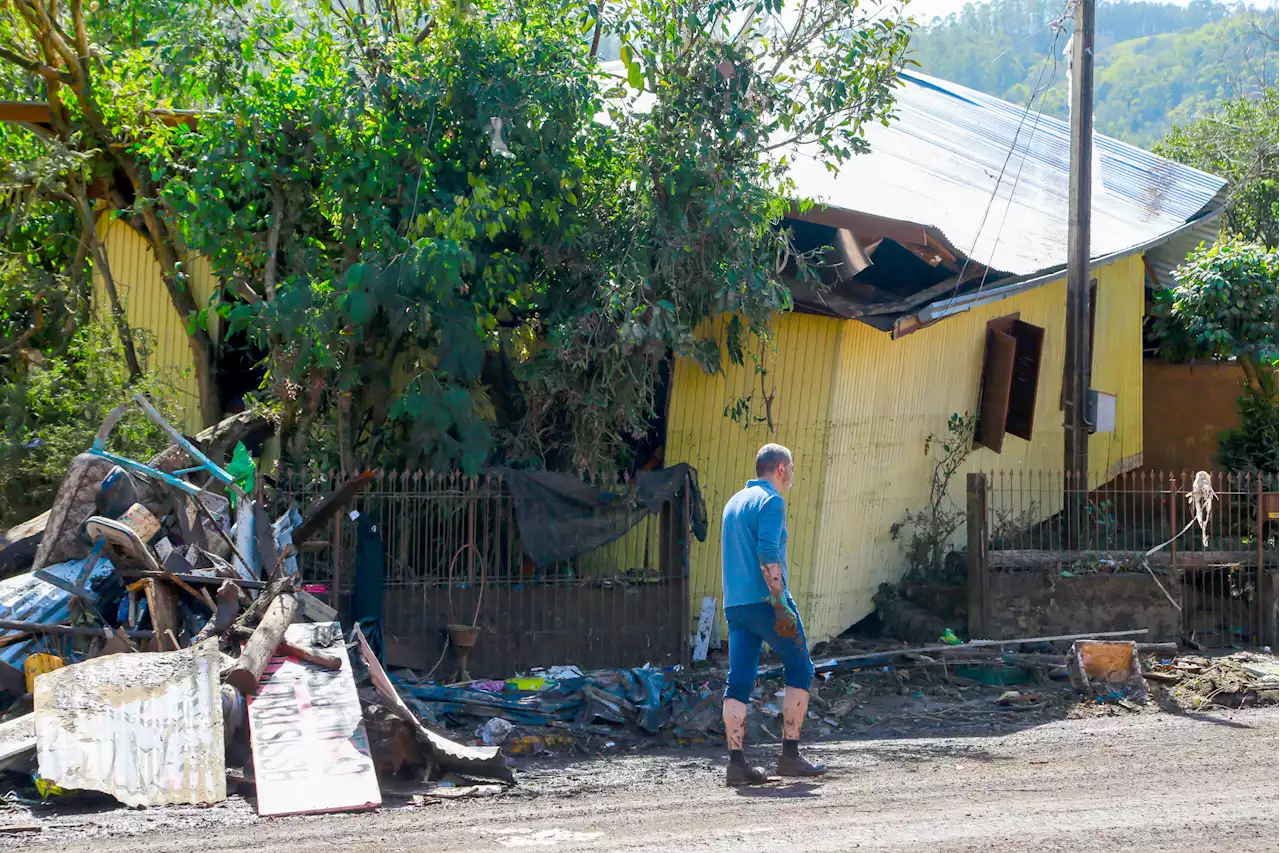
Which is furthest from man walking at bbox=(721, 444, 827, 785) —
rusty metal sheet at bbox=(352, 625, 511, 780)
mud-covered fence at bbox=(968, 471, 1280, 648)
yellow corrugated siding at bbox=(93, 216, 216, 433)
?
yellow corrugated siding at bbox=(93, 216, 216, 433)

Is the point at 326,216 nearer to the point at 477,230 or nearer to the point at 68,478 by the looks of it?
the point at 477,230

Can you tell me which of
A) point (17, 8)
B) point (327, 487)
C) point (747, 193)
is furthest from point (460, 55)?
point (17, 8)

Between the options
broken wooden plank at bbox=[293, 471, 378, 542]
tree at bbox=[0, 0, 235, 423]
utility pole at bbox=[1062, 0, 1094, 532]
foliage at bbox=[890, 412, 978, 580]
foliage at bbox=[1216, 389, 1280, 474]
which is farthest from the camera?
foliage at bbox=[1216, 389, 1280, 474]

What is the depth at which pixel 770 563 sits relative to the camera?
22.0 feet

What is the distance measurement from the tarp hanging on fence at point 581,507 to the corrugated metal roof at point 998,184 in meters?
2.98

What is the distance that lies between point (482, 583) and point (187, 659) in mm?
3133

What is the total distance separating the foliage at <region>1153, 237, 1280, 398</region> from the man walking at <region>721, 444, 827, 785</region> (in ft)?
31.6

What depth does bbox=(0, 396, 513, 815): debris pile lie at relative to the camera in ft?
20.8

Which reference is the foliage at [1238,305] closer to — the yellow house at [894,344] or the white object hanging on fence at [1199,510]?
the yellow house at [894,344]

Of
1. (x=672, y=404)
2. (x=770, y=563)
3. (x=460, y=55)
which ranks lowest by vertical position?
(x=770, y=563)

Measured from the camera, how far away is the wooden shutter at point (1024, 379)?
13.8 metres

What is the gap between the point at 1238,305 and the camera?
14.4 metres

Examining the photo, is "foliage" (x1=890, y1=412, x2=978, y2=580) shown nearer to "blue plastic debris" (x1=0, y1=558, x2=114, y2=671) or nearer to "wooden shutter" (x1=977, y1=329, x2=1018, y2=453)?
"wooden shutter" (x1=977, y1=329, x2=1018, y2=453)

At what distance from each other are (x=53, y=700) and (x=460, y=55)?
19.3ft
